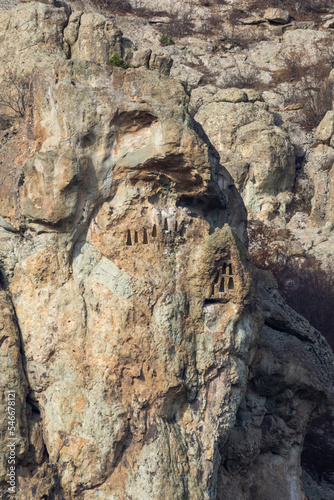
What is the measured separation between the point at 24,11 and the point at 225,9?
19.0m

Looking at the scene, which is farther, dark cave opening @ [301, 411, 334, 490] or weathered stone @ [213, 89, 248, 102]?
weathered stone @ [213, 89, 248, 102]

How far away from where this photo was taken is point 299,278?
20938mm

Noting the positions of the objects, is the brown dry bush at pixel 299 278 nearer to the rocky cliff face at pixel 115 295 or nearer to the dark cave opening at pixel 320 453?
the dark cave opening at pixel 320 453

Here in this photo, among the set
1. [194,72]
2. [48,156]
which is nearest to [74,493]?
[48,156]

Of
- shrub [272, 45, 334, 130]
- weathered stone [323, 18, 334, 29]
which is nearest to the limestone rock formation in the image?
shrub [272, 45, 334, 130]

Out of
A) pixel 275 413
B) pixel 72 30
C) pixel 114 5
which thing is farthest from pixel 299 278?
pixel 114 5

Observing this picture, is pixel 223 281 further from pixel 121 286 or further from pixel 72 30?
pixel 72 30

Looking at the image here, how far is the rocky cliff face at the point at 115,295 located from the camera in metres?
7.32

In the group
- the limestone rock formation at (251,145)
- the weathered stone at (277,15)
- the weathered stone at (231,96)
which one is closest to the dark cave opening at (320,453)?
the limestone rock formation at (251,145)

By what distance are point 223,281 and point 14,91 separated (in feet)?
56.0

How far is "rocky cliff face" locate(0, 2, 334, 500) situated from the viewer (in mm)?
7320

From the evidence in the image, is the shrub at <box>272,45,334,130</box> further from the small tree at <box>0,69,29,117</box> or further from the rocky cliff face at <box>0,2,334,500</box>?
the rocky cliff face at <box>0,2,334,500</box>

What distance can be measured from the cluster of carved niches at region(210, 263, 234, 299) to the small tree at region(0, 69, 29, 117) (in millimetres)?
13519

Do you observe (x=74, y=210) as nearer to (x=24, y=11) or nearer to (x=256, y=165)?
(x=256, y=165)
